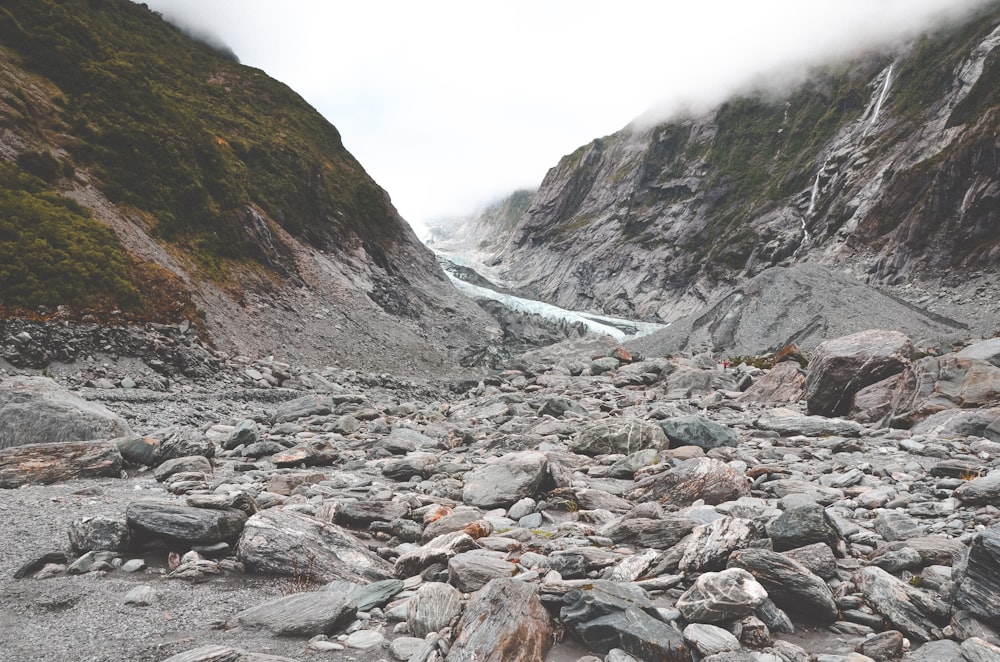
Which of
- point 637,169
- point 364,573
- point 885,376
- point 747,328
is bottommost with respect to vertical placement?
point 747,328

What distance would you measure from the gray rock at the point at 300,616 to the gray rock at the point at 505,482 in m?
3.78

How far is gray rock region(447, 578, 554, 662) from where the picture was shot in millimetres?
3816

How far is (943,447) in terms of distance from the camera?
9.68 meters

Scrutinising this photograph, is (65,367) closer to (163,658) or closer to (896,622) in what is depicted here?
(163,658)

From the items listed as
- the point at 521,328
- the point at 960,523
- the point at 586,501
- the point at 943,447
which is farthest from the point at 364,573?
the point at 521,328

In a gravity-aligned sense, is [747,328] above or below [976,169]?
below

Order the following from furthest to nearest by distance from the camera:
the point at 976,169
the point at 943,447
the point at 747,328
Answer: the point at 976,169, the point at 747,328, the point at 943,447

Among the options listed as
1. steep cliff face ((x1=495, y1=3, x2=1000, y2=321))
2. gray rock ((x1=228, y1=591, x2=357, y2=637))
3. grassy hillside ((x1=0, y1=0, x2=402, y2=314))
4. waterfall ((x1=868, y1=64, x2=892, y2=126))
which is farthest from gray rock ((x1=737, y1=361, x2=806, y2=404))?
waterfall ((x1=868, y1=64, x2=892, y2=126))

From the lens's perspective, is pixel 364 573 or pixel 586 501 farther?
pixel 586 501

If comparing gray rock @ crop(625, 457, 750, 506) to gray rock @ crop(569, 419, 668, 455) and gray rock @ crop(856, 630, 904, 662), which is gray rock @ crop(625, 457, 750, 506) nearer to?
gray rock @ crop(569, 419, 668, 455)

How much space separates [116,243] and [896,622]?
32.2 meters

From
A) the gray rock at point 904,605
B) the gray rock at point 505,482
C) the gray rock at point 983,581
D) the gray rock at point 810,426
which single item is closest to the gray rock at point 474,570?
the gray rock at point 505,482

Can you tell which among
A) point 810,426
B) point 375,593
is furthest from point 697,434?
point 375,593

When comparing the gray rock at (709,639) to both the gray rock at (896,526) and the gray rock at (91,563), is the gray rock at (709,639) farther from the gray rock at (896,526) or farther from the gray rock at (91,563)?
the gray rock at (91,563)
